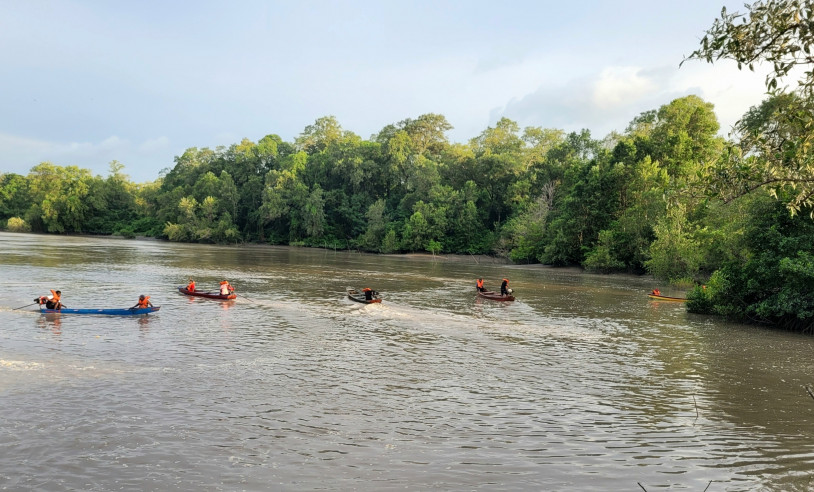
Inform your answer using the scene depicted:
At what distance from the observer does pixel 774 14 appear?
8.88 meters

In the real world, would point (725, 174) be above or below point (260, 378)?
above

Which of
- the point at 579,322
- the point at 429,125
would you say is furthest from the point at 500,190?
the point at 579,322

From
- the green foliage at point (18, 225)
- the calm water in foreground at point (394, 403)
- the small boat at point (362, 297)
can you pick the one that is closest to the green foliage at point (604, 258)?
the calm water in foreground at point (394, 403)

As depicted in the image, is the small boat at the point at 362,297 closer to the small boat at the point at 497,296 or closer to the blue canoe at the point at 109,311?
the small boat at the point at 497,296

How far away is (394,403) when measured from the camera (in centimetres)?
1408

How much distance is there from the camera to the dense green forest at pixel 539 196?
11102 millimetres

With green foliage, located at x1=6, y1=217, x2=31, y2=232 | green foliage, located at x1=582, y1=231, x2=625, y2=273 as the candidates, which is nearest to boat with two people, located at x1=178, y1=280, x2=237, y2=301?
green foliage, located at x1=582, y1=231, x2=625, y2=273

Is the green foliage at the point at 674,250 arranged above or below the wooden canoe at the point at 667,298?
above

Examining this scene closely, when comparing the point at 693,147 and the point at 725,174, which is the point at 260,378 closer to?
the point at 725,174

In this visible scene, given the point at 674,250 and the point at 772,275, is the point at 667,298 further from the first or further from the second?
the point at 772,275

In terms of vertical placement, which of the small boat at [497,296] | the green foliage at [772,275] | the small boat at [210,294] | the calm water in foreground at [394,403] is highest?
the green foliage at [772,275]

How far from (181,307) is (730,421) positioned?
25.7m

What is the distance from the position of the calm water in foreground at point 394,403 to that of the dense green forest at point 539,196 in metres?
5.12

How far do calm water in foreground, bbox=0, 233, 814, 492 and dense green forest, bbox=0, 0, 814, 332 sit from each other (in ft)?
16.8
